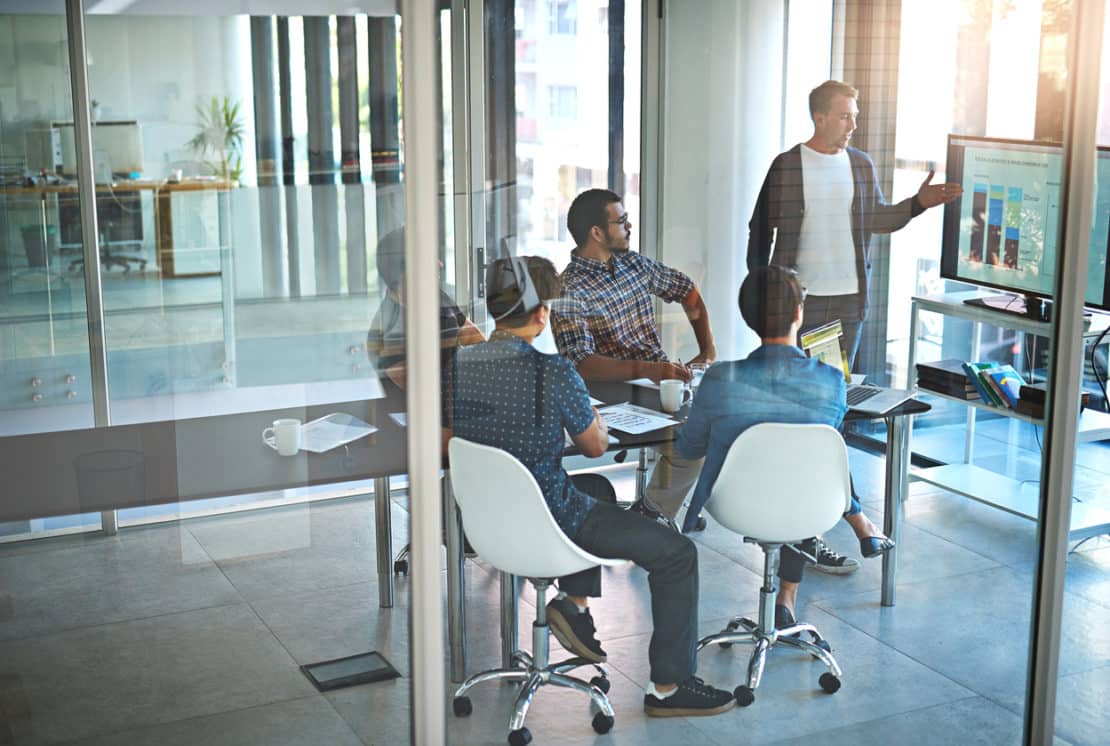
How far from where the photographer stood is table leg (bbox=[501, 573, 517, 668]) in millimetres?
3012

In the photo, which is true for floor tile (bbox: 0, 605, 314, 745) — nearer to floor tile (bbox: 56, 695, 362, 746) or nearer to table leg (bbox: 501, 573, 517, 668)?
floor tile (bbox: 56, 695, 362, 746)

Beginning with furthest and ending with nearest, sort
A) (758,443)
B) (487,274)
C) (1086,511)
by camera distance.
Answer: (1086,511)
(758,443)
(487,274)

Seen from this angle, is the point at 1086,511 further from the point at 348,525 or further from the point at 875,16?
the point at 348,525

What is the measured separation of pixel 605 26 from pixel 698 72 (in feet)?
0.86

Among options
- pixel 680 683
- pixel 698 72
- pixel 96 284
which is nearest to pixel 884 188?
pixel 698 72

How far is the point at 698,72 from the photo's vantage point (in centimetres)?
305

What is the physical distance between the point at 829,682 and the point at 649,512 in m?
0.73

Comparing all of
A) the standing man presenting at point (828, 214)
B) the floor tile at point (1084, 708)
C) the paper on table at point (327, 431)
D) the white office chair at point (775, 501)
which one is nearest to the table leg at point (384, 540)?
the paper on table at point (327, 431)

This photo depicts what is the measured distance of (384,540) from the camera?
2939 mm

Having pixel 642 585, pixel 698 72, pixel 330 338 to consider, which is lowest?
pixel 642 585

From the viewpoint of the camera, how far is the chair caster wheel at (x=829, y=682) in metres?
3.36

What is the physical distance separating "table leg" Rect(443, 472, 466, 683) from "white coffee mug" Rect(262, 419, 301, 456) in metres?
0.36

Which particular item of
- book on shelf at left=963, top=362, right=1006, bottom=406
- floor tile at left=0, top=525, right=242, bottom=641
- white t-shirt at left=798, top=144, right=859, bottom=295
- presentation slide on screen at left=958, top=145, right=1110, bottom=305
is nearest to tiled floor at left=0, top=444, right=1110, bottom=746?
floor tile at left=0, top=525, right=242, bottom=641

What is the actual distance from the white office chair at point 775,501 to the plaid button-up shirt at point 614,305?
0.42 m
